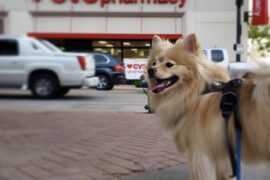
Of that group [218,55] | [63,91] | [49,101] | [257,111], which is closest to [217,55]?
[218,55]

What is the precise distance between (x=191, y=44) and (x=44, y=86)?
0.96m

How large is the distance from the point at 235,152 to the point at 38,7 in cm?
142

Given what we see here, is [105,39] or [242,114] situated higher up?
[105,39]

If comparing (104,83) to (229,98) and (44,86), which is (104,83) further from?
(229,98)

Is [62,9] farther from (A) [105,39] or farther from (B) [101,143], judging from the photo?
(B) [101,143]

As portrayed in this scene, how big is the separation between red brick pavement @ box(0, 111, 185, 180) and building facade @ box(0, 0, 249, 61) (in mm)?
534

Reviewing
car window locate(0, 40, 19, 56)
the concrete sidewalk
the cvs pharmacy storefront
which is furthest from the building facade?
the concrete sidewalk

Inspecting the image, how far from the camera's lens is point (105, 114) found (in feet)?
19.5

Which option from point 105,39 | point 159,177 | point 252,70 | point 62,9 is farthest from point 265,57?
point 159,177

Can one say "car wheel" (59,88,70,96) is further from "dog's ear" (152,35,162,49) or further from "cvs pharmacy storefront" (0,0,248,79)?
"dog's ear" (152,35,162,49)

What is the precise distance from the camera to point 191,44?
2828 millimetres

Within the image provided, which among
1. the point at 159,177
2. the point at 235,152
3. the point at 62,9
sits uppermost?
the point at 62,9

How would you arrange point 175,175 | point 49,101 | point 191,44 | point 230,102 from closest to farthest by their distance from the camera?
1. point 230,102
2. point 191,44
3. point 49,101
4. point 175,175

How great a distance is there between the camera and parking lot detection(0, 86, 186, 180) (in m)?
2.49
